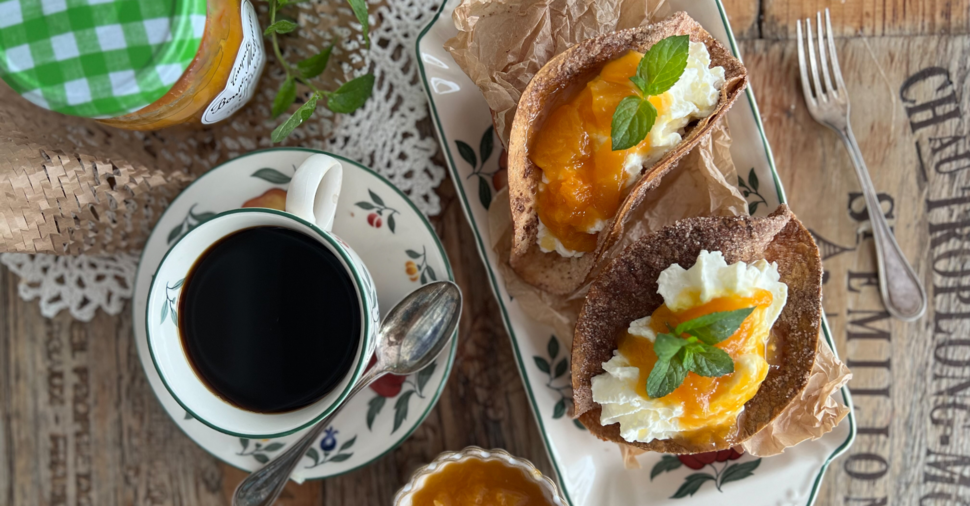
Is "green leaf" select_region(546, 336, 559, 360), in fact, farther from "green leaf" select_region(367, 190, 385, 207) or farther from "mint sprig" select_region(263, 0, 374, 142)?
"mint sprig" select_region(263, 0, 374, 142)

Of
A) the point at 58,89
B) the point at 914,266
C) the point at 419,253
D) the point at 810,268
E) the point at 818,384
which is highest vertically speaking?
the point at 58,89

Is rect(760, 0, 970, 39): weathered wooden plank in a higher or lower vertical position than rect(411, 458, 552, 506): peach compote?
higher

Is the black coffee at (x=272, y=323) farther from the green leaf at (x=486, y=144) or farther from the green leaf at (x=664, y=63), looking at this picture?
the green leaf at (x=664, y=63)

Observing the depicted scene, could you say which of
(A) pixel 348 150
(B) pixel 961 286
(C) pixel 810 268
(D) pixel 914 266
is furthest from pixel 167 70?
(B) pixel 961 286

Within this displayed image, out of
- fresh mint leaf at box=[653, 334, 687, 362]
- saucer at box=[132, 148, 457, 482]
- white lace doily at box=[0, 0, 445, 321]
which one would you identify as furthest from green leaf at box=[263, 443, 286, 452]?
fresh mint leaf at box=[653, 334, 687, 362]

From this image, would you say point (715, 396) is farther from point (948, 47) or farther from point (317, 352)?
point (948, 47)

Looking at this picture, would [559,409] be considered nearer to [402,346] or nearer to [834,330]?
[402,346]

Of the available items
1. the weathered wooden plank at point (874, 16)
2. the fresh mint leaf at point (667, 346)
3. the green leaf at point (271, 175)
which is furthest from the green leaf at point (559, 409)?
Result: the weathered wooden plank at point (874, 16)
